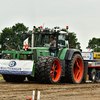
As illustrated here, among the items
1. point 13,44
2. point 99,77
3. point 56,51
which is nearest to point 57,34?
point 56,51

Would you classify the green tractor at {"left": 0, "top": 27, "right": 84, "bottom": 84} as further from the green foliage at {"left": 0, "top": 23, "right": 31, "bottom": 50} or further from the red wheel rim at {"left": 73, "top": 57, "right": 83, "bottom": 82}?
the green foliage at {"left": 0, "top": 23, "right": 31, "bottom": 50}

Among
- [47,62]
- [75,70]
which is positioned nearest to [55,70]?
[47,62]

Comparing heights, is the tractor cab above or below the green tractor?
above

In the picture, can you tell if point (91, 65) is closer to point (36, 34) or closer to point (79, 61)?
point (79, 61)

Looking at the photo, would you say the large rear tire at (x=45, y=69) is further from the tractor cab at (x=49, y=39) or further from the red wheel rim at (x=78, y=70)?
the red wheel rim at (x=78, y=70)

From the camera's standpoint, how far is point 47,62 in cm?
1310

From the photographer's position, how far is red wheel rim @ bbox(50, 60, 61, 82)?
44.6 feet

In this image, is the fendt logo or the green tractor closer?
the green tractor

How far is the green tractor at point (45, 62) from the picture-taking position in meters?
13.1

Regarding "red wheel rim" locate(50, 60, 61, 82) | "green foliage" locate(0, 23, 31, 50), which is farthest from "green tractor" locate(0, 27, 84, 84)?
"green foliage" locate(0, 23, 31, 50)

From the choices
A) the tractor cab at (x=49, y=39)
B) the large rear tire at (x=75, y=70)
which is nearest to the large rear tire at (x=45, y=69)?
the tractor cab at (x=49, y=39)

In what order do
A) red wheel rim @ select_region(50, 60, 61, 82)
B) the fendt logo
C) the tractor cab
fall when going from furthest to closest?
the tractor cab, red wheel rim @ select_region(50, 60, 61, 82), the fendt logo

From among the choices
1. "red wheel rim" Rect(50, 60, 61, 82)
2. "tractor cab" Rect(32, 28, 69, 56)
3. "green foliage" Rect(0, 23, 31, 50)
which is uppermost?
"green foliage" Rect(0, 23, 31, 50)

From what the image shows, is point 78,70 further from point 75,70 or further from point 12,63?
point 12,63
